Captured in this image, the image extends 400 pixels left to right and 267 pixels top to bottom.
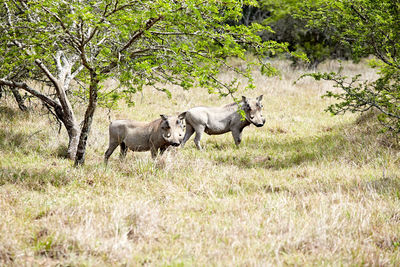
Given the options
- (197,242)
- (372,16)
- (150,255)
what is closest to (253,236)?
(197,242)

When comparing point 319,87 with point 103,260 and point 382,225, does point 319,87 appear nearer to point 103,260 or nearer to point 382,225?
point 382,225

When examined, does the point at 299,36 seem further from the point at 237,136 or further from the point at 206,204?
the point at 206,204

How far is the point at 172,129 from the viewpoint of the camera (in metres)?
6.89

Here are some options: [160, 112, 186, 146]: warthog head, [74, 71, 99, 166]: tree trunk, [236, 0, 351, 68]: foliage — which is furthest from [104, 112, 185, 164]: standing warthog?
[236, 0, 351, 68]: foliage

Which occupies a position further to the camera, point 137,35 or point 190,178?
point 190,178

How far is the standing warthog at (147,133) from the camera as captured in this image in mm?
6945

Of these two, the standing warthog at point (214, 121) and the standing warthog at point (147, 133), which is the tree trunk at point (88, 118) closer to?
the standing warthog at point (147, 133)

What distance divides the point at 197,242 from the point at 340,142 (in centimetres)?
593

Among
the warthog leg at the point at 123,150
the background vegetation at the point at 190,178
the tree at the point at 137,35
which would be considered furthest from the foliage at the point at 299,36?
the tree at the point at 137,35

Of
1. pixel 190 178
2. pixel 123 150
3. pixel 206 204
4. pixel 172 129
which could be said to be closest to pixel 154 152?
pixel 172 129

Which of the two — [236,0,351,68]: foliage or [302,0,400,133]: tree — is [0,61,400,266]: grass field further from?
[236,0,351,68]: foliage

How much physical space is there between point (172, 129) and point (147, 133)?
2.24 feet

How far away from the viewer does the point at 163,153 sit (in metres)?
7.48

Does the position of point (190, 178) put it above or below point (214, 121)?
above
